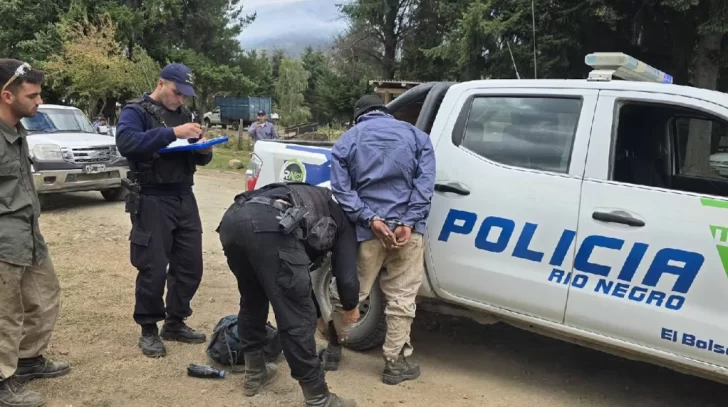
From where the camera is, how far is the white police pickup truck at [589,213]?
9.57 feet

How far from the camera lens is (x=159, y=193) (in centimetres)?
393

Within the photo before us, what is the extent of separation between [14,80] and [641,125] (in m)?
3.41

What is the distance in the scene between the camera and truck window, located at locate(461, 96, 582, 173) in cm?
336

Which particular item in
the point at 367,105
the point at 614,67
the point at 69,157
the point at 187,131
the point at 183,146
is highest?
the point at 614,67

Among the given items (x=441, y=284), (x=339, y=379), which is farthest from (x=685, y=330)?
(x=339, y=379)

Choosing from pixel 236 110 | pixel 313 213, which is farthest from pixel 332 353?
pixel 236 110

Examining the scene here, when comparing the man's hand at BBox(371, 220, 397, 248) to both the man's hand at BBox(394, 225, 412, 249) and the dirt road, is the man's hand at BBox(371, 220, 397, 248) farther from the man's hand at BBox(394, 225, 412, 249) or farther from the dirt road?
the dirt road

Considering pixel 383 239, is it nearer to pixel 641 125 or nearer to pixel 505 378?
pixel 505 378

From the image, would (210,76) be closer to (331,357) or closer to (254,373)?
(331,357)

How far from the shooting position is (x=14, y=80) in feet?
10.3

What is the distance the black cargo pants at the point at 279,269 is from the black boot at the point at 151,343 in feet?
4.06

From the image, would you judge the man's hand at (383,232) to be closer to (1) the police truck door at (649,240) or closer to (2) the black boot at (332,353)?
(2) the black boot at (332,353)

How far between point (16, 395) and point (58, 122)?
26.7ft

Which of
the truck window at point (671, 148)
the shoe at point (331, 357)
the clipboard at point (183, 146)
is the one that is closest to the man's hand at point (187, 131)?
the clipboard at point (183, 146)
